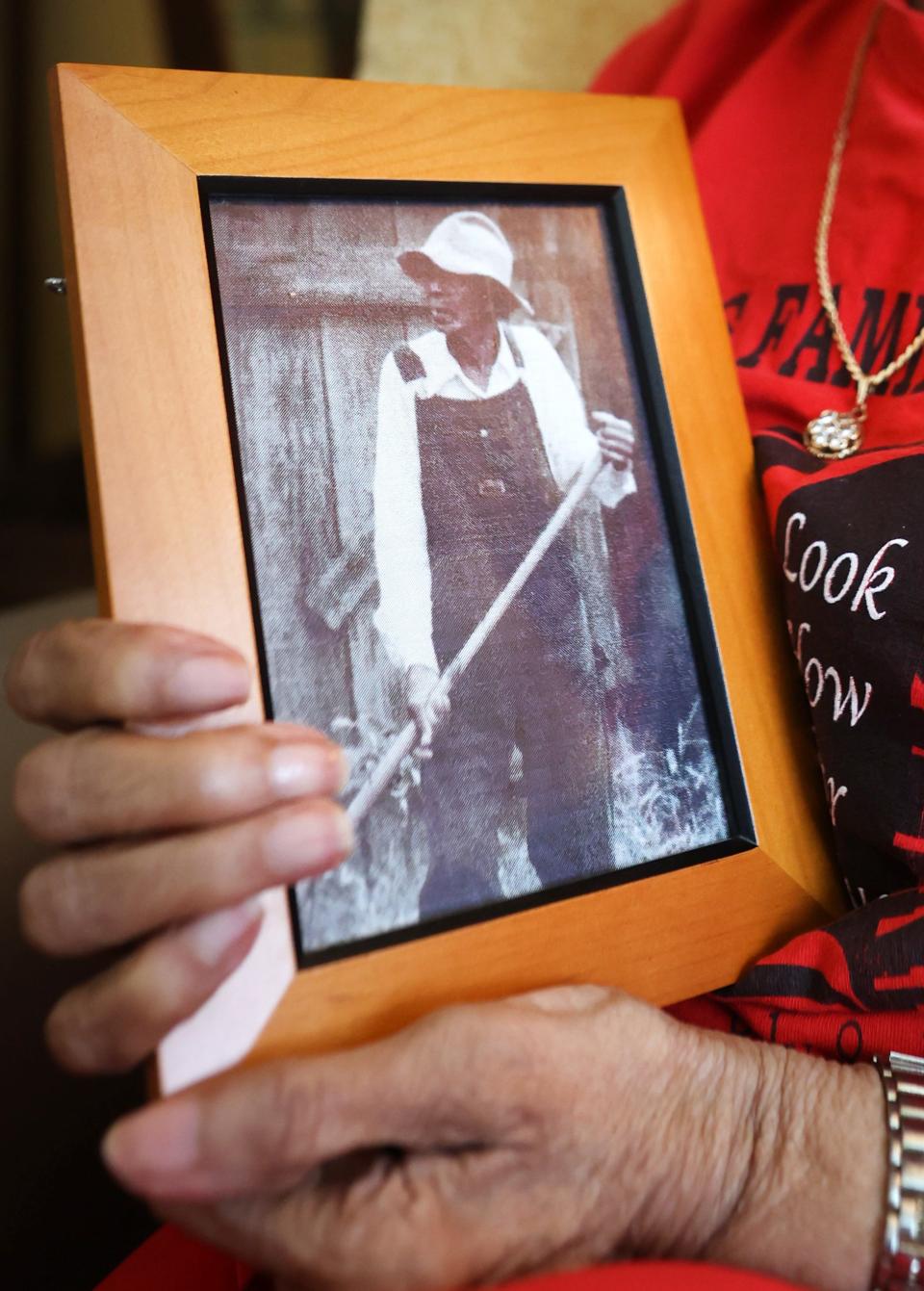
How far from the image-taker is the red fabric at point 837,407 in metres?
0.49

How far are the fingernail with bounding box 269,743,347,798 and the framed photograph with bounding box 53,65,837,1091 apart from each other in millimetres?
42

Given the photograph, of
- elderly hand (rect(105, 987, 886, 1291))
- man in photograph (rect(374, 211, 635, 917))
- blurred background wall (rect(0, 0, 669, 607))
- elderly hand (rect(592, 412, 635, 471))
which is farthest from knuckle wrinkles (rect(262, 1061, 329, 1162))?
blurred background wall (rect(0, 0, 669, 607))

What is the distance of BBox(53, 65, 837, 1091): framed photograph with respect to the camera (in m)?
0.43

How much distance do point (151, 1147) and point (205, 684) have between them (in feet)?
0.59

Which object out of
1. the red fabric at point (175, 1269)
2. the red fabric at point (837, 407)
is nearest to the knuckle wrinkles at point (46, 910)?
the red fabric at point (175, 1269)

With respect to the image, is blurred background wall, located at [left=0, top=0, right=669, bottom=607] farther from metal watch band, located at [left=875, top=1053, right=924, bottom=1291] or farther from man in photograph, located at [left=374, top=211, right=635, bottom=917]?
metal watch band, located at [left=875, top=1053, right=924, bottom=1291]

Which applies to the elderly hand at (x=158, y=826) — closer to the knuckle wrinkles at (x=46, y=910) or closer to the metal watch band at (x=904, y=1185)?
the knuckle wrinkles at (x=46, y=910)

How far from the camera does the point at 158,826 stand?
0.38 metres

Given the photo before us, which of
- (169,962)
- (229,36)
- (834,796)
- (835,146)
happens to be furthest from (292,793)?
(229,36)

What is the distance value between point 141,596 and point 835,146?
1.91ft

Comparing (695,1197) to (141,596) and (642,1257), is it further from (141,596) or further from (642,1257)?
(141,596)

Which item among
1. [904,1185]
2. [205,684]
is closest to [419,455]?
[205,684]

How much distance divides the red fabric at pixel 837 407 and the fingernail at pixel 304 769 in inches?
10.5

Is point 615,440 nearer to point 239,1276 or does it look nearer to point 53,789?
point 53,789
